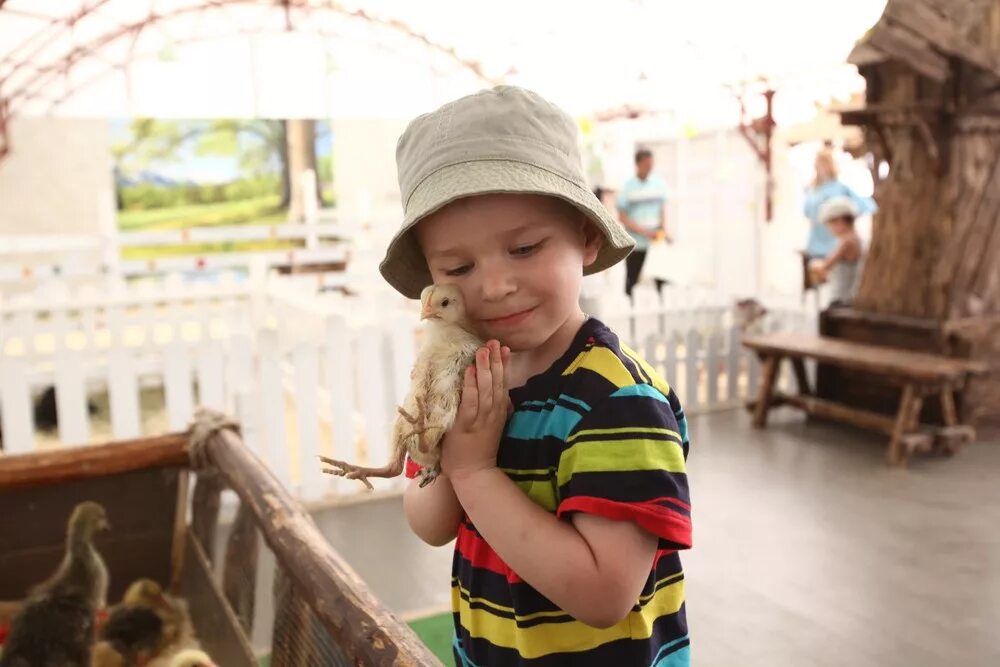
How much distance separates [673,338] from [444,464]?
18.8ft

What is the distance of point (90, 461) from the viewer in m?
2.78

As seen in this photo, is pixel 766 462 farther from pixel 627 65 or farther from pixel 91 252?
pixel 91 252

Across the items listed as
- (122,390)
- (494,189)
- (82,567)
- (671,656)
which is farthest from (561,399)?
(122,390)

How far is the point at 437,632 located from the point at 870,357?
3.38m

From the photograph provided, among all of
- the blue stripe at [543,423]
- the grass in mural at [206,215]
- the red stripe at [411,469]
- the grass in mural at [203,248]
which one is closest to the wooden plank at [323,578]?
the red stripe at [411,469]

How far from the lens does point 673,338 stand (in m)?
6.60

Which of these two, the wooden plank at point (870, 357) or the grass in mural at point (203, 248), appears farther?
the grass in mural at point (203, 248)

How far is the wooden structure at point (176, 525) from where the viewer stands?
6.61 ft

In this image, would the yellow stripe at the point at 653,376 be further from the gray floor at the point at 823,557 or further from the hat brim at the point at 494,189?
the gray floor at the point at 823,557

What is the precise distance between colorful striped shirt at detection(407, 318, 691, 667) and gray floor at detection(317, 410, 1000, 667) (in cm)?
198

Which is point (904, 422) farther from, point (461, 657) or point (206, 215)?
point (206, 215)

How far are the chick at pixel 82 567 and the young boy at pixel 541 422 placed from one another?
174 centimetres

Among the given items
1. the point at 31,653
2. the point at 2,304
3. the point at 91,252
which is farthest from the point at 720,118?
the point at 31,653

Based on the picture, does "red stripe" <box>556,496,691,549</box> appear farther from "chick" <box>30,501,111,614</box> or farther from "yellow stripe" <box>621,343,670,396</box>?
"chick" <box>30,501,111,614</box>
